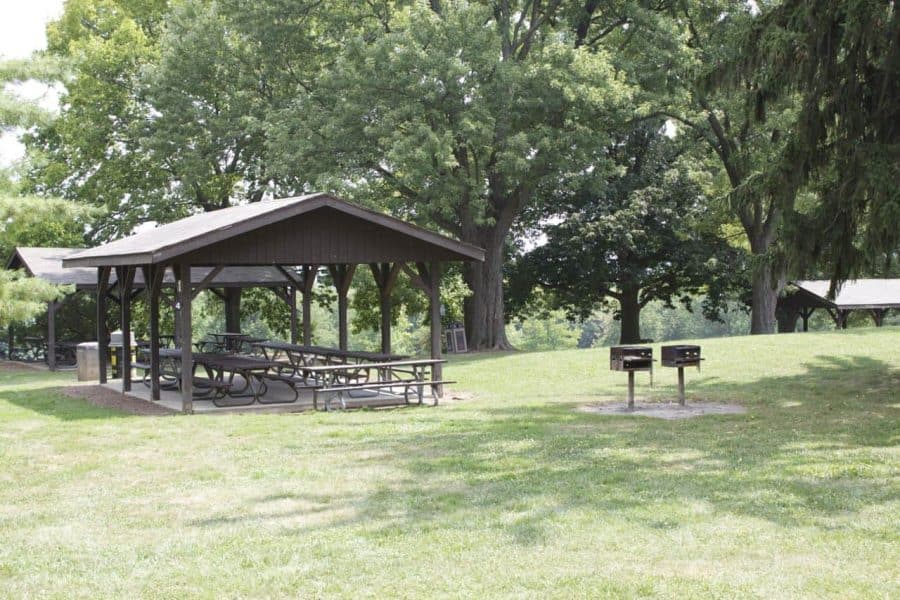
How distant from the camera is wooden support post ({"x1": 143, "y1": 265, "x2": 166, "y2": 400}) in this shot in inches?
578

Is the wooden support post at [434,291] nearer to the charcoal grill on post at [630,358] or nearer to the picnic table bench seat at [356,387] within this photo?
the picnic table bench seat at [356,387]

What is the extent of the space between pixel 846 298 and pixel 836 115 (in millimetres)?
25629

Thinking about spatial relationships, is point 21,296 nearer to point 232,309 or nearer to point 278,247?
point 278,247

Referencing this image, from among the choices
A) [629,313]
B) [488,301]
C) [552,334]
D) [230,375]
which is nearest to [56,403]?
[230,375]

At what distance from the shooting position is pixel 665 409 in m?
13.3

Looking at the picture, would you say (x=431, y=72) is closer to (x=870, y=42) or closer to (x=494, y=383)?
(x=494, y=383)

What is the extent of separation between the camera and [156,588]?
5.54 meters

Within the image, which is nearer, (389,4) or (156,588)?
(156,588)

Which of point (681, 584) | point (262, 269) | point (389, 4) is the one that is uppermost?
point (389, 4)

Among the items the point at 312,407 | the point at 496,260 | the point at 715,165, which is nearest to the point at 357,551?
the point at 312,407

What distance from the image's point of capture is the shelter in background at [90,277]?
2169 centimetres

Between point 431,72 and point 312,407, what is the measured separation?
445 inches

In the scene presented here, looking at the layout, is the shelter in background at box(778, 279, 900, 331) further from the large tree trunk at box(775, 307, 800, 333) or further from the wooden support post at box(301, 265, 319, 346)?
the wooden support post at box(301, 265, 319, 346)

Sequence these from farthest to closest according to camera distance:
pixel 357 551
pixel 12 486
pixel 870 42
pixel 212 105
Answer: pixel 212 105 < pixel 870 42 < pixel 12 486 < pixel 357 551
